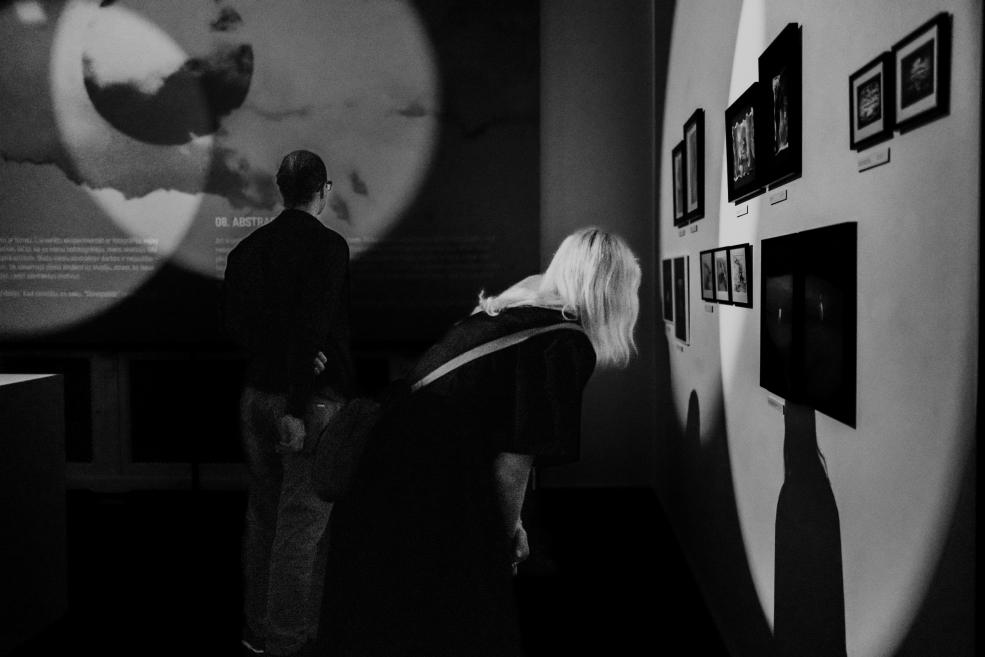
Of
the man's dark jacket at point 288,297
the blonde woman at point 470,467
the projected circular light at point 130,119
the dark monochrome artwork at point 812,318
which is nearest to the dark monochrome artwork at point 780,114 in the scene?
the dark monochrome artwork at point 812,318

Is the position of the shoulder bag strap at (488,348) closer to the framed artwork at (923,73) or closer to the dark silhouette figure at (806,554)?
the dark silhouette figure at (806,554)

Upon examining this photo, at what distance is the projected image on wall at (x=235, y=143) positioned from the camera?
4746 millimetres

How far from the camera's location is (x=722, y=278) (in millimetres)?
2654

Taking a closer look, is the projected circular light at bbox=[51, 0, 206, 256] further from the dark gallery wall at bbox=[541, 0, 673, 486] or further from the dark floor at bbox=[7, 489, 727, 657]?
the dark gallery wall at bbox=[541, 0, 673, 486]

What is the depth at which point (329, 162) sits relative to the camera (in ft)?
15.8

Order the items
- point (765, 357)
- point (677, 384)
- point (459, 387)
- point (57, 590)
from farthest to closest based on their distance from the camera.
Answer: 1. point (677, 384)
2. point (57, 590)
3. point (765, 357)
4. point (459, 387)

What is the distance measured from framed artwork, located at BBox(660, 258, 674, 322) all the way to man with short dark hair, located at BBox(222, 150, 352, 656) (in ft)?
6.04

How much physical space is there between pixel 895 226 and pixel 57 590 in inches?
121

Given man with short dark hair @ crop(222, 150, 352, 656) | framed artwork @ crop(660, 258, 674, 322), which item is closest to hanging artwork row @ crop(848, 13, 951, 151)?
man with short dark hair @ crop(222, 150, 352, 656)

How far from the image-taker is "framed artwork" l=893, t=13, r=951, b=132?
1206 millimetres

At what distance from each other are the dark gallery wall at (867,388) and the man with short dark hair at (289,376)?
130 cm

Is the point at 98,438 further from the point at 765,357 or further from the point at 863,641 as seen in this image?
the point at 863,641

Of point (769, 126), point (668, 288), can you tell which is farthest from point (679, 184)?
point (769, 126)

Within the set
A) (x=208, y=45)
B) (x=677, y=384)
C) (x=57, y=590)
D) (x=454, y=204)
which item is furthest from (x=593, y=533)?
(x=208, y=45)
